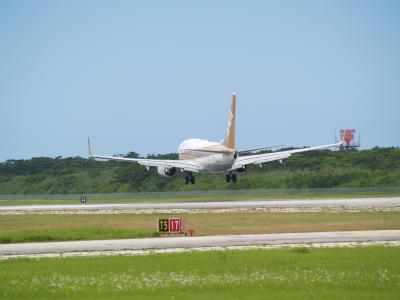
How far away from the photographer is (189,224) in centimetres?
5969

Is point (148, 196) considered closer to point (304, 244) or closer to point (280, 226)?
point (280, 226)

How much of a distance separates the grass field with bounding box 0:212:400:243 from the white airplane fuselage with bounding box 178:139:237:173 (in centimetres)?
2374

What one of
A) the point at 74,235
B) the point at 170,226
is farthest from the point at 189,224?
the point at 74,235

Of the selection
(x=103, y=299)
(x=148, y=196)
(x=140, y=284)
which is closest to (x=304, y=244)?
(x=140, y=284)

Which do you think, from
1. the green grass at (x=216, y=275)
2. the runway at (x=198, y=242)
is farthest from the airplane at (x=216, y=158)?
the green grass at (x=216, y=275)

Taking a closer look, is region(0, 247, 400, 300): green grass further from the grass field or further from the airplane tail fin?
the airplane tail fin

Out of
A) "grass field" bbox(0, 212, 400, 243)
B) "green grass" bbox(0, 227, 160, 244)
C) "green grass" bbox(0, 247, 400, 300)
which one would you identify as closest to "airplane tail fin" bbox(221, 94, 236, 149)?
"grass field" bbox(0, 212, 400, 243)

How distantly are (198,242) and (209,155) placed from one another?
190ft

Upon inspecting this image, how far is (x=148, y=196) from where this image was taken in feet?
391

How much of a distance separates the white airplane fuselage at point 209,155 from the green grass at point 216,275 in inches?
2337

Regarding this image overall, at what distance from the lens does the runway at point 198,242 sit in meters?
40.5

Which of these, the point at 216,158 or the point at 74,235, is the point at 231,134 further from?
the point at 74,235

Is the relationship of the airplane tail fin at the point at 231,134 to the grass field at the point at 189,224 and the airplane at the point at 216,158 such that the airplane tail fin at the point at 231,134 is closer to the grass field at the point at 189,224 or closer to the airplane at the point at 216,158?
the airplane at the point at 216,158

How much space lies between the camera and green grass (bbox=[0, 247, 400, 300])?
2558 centimetres
